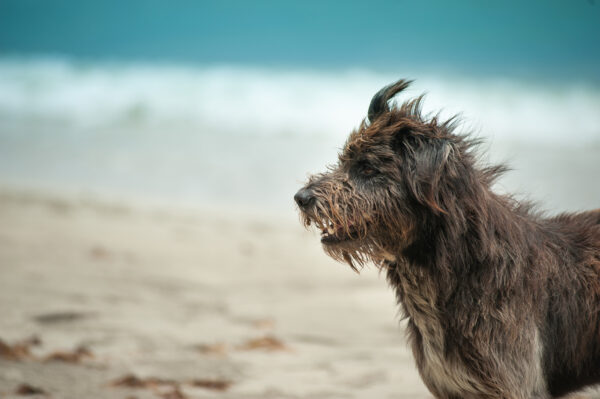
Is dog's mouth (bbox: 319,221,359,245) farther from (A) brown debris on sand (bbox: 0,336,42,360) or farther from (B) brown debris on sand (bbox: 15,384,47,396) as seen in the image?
(A) brown debris on sand (bbox: 0,336,42,360)

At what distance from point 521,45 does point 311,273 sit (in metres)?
15.5

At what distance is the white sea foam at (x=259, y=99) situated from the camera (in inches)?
677

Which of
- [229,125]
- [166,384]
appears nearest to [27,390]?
[166,384]

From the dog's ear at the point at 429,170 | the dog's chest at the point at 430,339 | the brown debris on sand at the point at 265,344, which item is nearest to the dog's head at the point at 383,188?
the dog's ear at the point at 429,170

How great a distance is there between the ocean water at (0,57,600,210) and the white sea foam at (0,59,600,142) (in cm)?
6

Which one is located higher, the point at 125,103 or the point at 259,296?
the point at 125,103

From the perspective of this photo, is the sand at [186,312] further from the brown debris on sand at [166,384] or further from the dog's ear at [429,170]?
the dog's ear at [429,170]

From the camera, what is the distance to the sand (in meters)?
4.67

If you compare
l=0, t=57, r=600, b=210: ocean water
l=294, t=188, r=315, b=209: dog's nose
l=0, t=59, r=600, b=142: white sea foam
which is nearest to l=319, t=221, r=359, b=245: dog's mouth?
l=294, t=188, r=315, b=209: dog's nose

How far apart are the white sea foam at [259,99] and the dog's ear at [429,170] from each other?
11975 mm

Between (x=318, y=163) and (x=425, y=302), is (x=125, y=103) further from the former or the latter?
(x=425, y=302)

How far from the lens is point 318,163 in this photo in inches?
523

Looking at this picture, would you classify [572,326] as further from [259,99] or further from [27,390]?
[259,99]

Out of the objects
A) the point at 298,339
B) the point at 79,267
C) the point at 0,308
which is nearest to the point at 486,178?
the point at 298,339
